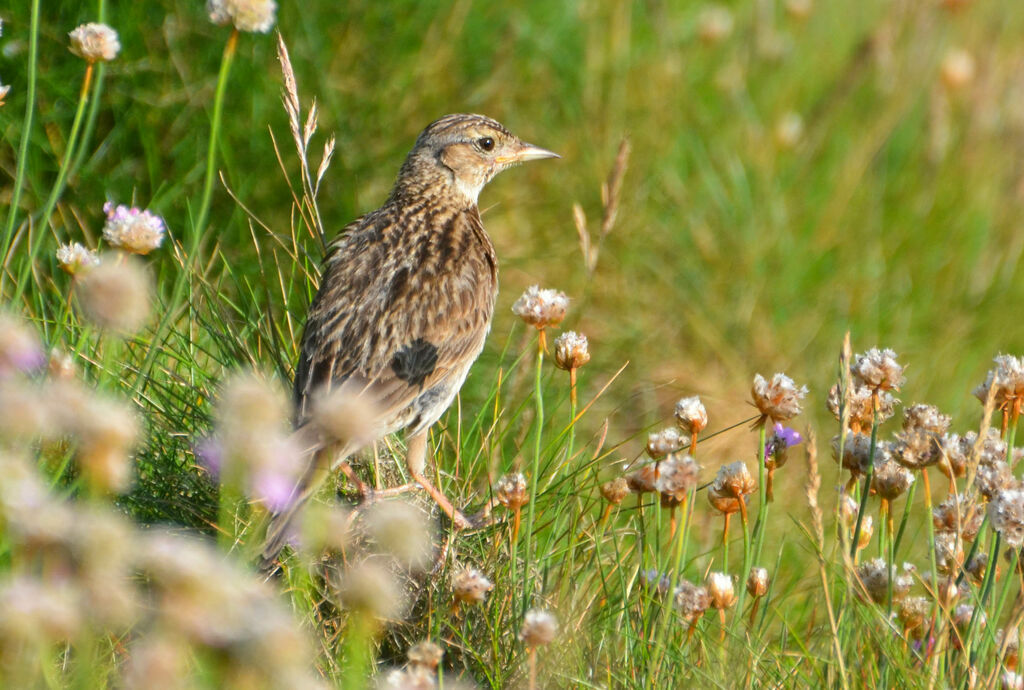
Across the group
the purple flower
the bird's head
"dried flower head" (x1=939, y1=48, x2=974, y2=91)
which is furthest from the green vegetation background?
the purple flower

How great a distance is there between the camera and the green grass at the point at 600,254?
3080mm

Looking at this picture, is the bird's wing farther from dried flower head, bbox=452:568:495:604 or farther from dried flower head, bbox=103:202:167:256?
dried flower head, bbox=452:568:495:604

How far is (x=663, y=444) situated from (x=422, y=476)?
98cm

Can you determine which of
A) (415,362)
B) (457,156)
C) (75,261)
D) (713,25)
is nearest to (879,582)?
(415,362)

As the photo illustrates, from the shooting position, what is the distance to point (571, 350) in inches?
124

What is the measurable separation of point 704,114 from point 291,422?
199 inches

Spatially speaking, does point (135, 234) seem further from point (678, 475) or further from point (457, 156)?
point (457, 156)

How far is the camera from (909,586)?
300 centimetres

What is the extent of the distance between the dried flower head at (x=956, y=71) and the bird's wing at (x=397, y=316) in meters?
5.27

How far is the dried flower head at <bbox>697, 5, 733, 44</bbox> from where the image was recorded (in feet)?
26.8

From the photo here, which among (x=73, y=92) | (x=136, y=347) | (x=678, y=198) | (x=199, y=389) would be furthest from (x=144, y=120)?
(x=678, y=198)

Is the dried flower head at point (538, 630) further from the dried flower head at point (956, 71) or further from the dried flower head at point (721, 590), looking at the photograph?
the dried flower head at point (956, 71)

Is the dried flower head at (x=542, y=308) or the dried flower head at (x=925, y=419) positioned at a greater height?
the dried flower head at (x=542, y=308)

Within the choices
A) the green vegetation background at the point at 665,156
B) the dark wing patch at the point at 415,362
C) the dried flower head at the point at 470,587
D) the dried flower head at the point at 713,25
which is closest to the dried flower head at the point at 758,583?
the dried flower head at the point at 470,587
